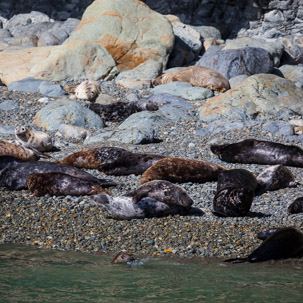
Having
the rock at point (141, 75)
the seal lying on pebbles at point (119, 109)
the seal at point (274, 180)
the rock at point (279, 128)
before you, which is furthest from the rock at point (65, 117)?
the seal at point (274, 180)

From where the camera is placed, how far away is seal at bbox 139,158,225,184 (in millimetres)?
7449

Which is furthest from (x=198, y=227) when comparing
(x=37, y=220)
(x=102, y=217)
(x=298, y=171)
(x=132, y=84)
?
(x=132, y=84)

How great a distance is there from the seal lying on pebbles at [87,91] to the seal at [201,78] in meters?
2.19

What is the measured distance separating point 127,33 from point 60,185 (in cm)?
1131

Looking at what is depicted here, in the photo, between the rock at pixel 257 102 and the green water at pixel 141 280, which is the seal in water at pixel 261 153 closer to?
the rock at pixel 257 102

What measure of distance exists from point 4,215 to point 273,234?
3183 millimetres

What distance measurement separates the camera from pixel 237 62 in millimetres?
16312

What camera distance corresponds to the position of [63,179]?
22.8 ft

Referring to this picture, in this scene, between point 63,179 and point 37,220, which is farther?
point 63,179

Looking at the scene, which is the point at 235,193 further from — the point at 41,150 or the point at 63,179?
the point at 41,150

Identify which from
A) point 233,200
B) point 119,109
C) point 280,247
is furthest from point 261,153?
point 119,109

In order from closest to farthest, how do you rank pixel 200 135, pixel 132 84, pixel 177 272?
pixel 177 272 → pixel 200 135 → pixel 132 84

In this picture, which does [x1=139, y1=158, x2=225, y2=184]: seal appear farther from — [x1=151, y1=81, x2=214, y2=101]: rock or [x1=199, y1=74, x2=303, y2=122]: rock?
[x1=151, y1=81, x2=214, y2=101]: rock

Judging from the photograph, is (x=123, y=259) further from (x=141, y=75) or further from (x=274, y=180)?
(x=141, y=75)
